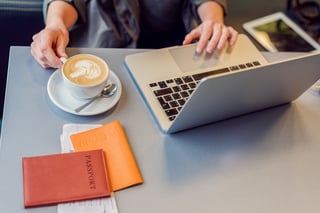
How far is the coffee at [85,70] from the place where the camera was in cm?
85

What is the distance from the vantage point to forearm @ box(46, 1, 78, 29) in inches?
40.4

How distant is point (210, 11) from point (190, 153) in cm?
53

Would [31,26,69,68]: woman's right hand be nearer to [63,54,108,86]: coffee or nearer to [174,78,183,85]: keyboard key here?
[63,54,108,86]: coffee

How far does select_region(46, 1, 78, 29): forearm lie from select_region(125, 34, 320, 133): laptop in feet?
0.65

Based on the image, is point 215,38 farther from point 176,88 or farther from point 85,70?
point 85,70

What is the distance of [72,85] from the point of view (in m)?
0.83

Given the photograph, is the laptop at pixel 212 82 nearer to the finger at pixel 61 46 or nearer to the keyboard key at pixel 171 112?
the keyboard key at pixel 171 112

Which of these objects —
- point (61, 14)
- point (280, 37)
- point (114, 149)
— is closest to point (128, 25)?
point (61, 14)

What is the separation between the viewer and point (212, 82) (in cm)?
72

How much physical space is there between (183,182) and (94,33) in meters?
0.53

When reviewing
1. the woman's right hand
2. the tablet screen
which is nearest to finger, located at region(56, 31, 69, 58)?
the woman's right hand

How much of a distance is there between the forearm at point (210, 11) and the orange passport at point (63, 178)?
0.60 metres

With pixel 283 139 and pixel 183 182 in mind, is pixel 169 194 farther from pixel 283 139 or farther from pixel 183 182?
pixel 283 139

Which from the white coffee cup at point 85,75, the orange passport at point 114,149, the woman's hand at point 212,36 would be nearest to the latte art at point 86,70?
the white coffee cup at point 85,75
